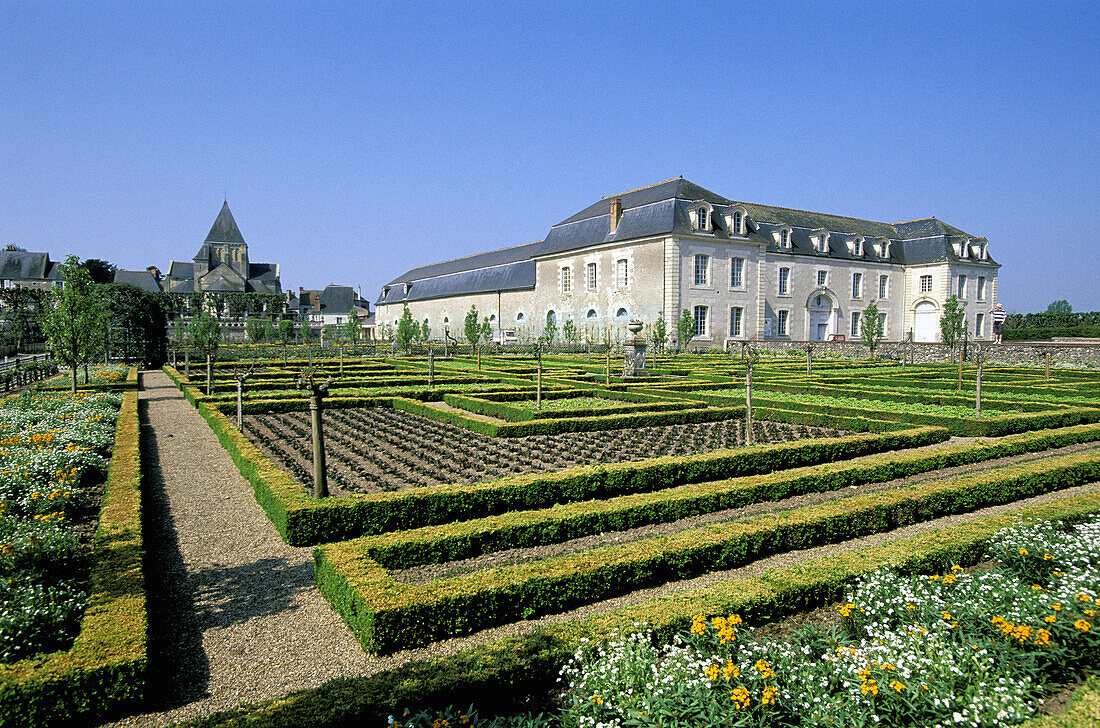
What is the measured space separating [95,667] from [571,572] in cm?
296

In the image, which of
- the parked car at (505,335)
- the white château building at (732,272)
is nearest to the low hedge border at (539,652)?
the white château building at (732,272)

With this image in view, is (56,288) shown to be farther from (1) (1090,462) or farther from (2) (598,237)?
(2) (598,237)

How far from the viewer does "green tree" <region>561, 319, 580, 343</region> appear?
1449 inches

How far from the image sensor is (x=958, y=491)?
6.84 m

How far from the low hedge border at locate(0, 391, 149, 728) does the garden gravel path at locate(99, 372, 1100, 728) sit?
0.19m

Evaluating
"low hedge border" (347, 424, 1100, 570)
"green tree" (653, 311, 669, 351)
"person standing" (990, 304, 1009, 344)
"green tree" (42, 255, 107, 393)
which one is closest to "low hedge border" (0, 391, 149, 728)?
"low hedge border" (347, 424, 1100, 570)

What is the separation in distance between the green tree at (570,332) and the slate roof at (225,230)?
186 ft

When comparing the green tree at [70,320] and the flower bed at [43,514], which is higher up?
the green tree at [70,320]

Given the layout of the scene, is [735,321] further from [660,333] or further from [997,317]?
[997,317]

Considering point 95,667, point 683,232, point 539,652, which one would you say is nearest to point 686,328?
point 683,232

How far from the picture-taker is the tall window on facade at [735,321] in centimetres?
3569

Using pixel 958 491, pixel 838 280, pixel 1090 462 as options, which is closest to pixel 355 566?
pixel 958 491

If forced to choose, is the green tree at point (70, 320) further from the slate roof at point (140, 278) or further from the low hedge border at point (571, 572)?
the slate roof at point (140, 278)

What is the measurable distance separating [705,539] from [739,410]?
340 inches
